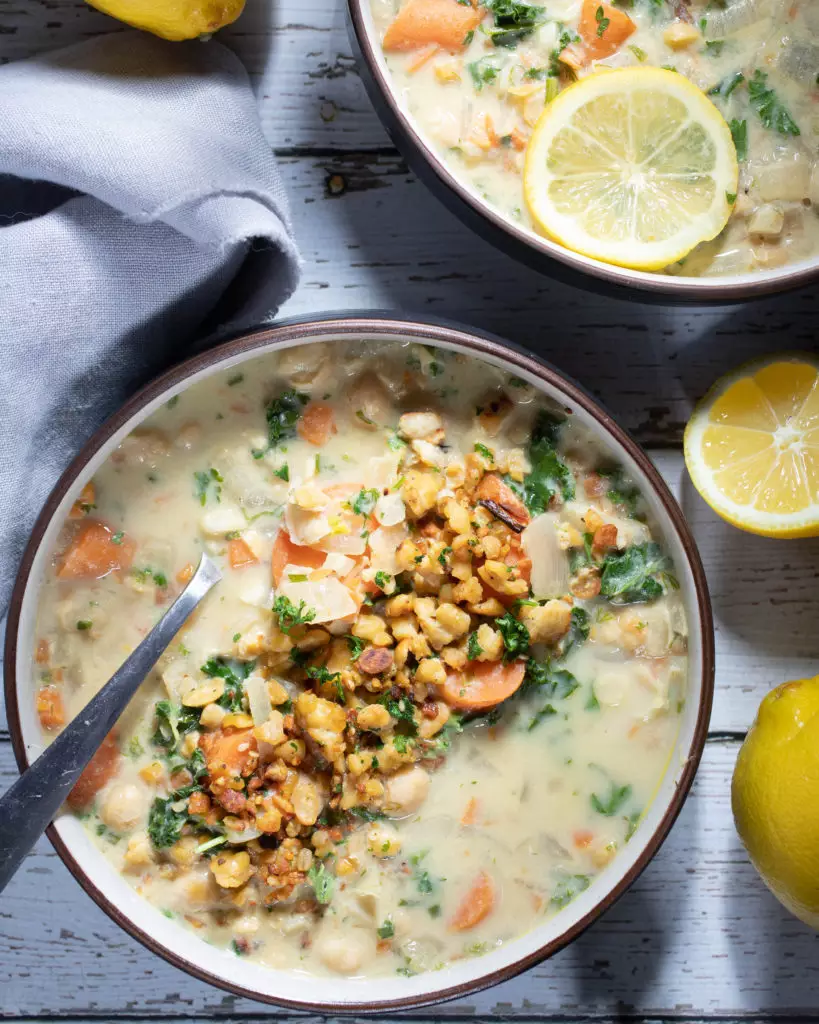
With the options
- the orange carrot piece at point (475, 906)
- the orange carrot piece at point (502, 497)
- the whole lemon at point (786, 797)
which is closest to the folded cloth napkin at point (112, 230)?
the orange carrot piece at point (502, 497)

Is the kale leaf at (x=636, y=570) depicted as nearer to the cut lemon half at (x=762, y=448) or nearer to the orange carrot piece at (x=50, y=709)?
the cut lemon half at (x=762, y=448)

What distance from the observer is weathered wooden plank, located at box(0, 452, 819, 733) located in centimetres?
207

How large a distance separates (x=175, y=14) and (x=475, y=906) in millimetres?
1706

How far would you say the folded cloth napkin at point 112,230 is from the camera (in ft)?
5.63

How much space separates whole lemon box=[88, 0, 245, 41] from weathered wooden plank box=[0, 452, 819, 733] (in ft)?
4.00

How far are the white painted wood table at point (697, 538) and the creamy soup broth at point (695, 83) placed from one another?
178 millimetres

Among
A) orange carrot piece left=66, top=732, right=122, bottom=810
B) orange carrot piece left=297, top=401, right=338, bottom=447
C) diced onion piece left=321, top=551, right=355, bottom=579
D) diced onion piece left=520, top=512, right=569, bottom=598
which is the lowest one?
orange carrot piece left=66, top=732, right=122, bottom=810

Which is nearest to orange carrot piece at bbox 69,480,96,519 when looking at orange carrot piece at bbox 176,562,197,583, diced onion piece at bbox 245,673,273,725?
orange carrot piece at bbox 176,562,197,583

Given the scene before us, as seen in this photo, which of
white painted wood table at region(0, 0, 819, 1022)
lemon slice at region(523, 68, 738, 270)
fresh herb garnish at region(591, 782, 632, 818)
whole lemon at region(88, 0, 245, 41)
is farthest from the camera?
white painted wood table at region(0, 0, 819, 1022)

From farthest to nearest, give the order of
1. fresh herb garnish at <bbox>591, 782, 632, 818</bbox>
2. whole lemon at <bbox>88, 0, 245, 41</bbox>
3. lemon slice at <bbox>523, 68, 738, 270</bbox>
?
fresh herb garnish at <bbox>591, 782, 632, 818</bbox> → lemon slice at <bbox>523, 68, 738, 270</bbox> → whole lemon at <bbox>88, 0, 245, 41</bbox>

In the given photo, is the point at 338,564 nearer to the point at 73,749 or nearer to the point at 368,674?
the point at 368,674

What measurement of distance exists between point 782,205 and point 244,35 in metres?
1.13

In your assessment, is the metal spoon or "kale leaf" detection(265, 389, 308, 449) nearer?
the metal spoon

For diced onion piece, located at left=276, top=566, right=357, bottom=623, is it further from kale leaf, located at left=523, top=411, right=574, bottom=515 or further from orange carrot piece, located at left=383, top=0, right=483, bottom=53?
orange carrot piece, located at left=383, top=0, right=483, bottom=53
